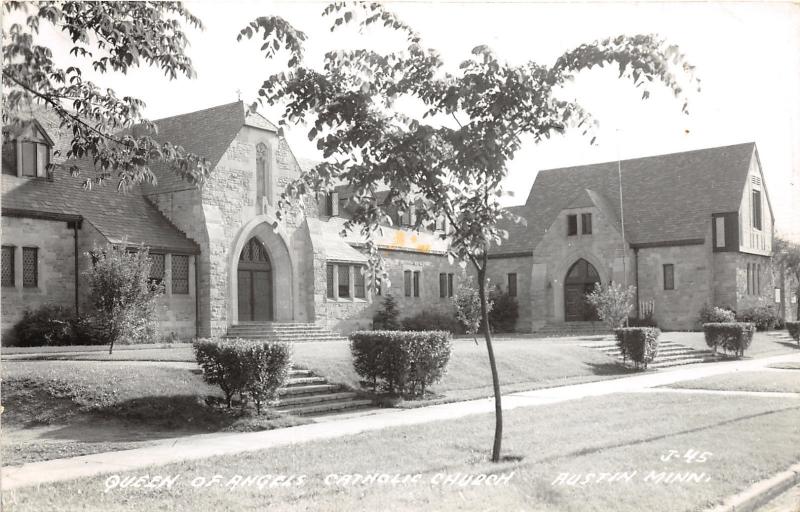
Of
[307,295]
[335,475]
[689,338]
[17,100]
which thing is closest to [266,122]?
[307,295]

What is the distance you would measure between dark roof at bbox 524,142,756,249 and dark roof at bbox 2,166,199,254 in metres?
23.3

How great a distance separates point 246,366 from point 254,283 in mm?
17835

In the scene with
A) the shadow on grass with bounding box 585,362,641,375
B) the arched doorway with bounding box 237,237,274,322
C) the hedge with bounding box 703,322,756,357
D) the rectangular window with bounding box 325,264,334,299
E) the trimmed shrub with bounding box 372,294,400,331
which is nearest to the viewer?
the shadow on grass with bounding box 585,362,641,375

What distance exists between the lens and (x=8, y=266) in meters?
23.6

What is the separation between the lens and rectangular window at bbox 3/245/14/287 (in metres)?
23.4

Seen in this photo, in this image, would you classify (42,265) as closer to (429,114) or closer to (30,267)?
(30,267)

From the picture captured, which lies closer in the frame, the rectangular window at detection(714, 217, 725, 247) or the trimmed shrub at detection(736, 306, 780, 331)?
the trimmed shrub at detection(736, 306, 780, 331)

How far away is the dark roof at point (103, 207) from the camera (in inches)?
971

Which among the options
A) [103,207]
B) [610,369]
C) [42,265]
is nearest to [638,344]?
[610,369]

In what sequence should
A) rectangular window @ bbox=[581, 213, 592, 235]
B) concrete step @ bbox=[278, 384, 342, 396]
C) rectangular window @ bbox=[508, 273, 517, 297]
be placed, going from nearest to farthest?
concrete step @ bbox=[278, 384, 342, 396] < rectangular window @ bbox=[581, 213, 592, 235] < rectangular window @ bbox=[508, 273, 517, 297]

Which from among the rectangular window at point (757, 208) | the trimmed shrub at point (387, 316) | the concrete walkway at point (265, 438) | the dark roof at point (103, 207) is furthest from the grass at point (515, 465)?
the rectangular window at point (757, 208)

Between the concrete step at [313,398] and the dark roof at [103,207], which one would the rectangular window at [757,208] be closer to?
the dark roof at [103,207]

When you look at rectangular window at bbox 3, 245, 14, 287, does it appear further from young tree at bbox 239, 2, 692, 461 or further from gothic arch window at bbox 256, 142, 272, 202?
young tree at bbox 239, 2, 692, 461

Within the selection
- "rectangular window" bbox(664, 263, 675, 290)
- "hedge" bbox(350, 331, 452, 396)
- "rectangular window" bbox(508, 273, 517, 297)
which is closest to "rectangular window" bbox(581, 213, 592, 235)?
"rectangular window" bbox(664, 263, 675, 290)
